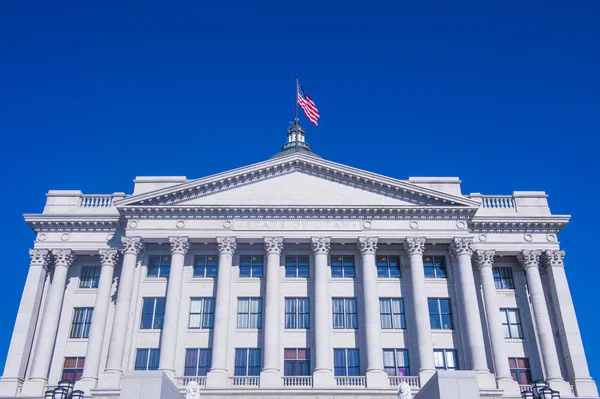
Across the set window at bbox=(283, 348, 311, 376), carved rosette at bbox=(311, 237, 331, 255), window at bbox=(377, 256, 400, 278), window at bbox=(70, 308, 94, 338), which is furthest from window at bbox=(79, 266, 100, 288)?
window at bbox=(377, 256, 400, 278)

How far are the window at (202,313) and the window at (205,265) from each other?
82.8 inches

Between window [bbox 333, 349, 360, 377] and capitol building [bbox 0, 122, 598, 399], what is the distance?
10 cm

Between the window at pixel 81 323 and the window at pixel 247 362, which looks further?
the window at pixel 81 323

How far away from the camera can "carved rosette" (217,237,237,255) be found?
44.8 metres

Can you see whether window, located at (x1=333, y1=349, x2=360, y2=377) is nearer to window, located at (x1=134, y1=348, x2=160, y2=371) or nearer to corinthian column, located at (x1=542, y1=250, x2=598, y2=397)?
window, located at (x1=134, y1=348, x2=160, y2=371)

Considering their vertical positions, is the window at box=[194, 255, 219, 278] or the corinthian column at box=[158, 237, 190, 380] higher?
the window at box=[194, 255, 219, 278]

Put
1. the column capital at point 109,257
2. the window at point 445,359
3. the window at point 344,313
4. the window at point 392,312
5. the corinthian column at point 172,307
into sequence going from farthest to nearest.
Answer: the column capital at point 109,257
the window at point 392,312
the window at point 344,313
the window at point 445,359
the corinthian column at point 172,307

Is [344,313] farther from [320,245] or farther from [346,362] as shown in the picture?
[320,245]

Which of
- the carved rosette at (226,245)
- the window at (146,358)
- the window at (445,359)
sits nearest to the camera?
the window at (146,358)

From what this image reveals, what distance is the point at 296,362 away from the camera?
42.4m

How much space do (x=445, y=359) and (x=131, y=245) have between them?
2409 cm

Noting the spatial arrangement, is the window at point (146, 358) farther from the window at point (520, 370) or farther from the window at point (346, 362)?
the window at point (520, 370)

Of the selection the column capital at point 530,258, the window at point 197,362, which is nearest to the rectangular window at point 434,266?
the column capital at point 530,258

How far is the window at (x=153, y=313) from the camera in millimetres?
43812
